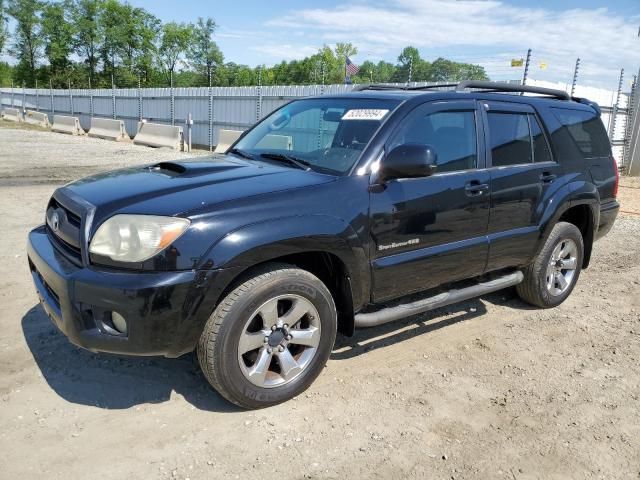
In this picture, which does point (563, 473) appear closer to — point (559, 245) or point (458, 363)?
point (458, 363)

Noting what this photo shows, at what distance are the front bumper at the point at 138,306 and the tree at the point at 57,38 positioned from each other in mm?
75360

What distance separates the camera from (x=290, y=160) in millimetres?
3609

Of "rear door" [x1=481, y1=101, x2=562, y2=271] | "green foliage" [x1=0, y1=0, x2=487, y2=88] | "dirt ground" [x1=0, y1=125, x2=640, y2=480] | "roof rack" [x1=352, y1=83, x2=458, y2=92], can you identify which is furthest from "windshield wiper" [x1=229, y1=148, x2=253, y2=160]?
"green foliage" [x1=0, y1=0, x2=487, y2=88]

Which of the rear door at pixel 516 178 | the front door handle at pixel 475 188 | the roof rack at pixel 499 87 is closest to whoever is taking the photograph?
the front door handle at pixel 475 188

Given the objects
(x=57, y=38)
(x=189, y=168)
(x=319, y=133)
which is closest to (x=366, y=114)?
(x=319, y=133)

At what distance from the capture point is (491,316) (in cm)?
473

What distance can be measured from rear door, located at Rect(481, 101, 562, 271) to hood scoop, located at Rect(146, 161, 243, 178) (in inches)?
77.6

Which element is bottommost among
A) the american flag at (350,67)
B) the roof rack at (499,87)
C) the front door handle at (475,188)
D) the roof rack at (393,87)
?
the front door handle at (475,188)

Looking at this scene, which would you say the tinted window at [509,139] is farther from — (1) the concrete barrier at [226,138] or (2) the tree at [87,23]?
(2) the tree at [87,23]

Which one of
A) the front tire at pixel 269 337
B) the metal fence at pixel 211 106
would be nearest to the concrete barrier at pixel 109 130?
the metal fence at pixel 211 106

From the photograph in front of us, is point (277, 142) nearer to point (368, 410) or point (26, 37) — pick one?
point (368, 410)

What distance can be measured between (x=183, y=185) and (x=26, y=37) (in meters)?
79.2

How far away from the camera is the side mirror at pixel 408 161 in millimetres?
3239

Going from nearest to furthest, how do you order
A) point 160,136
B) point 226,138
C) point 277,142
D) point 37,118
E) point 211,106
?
point 277,142 → point 226,138 → point 160,136 → point 211,106 → point 37,118
